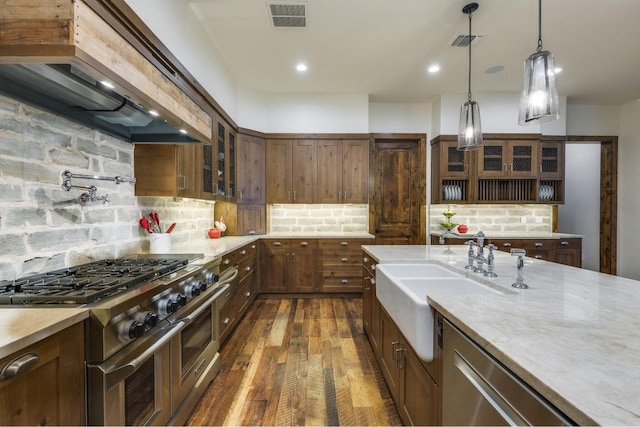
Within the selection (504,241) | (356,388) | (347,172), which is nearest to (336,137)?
(347,172)

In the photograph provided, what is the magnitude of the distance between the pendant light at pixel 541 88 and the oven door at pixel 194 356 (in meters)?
2.42

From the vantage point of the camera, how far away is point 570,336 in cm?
81

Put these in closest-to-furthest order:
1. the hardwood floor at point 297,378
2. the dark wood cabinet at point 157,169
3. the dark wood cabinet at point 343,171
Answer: the hardwood floor at point 297,378 → the dark wood cabinet at point 157,169 → the dark wood cabinet at point 343,171

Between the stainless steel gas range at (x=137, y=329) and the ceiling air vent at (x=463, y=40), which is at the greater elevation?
the ceiling air vent at (x=463, y=40)

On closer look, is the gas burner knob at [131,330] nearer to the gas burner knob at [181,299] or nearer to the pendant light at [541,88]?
the gas burner knob at [181,299]

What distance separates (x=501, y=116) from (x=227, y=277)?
495 cm

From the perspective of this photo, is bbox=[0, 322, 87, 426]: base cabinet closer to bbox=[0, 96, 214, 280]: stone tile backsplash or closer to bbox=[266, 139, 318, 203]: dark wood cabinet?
bbox=[0, 96, 214, 280]: stone tile backsplash

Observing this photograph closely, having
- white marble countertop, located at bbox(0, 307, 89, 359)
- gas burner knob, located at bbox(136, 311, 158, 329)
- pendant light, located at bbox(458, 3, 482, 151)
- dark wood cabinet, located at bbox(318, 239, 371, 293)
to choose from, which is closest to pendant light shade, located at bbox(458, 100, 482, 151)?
pendant light, located at bbox(458, 3, 482, 151)

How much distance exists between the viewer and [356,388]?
2074 mm

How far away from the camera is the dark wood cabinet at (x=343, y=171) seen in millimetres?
4570

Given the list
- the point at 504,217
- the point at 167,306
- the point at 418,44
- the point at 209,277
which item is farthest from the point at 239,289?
the point at 504,217

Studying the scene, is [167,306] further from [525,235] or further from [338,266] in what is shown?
[525,235]

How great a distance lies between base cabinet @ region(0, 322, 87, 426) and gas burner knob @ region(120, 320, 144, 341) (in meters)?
0.15

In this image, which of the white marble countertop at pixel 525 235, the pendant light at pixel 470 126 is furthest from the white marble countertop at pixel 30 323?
the white marble countertop at pixel 525 235
